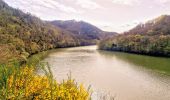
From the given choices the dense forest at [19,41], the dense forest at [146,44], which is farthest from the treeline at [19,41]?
the dense forest at [146,44]

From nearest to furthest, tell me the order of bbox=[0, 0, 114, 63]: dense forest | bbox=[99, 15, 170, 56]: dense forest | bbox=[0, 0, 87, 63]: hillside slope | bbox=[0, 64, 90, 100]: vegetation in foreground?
bbox=[0, 64, 90, 100]: vegetation in foreground < bbox=[0, 0, 114, 63]: dense forest < bbox=[0, 0, 87, 63]: hillside slope < bbox=[99, 15, 170, 56]: dense forest

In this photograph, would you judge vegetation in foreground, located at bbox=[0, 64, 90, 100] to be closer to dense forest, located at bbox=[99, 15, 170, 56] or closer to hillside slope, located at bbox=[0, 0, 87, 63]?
hillside slope, located at bbox=[0, 0, 87, 63]

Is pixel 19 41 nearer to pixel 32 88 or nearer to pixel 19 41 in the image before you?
pixel 19 41

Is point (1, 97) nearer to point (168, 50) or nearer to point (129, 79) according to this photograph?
point (129, 79)

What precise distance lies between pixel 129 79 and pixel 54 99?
135 ft

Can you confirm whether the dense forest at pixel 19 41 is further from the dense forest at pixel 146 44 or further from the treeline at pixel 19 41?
the dense forest at pixel 146 44

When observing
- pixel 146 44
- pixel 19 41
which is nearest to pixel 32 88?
pixel 19 41

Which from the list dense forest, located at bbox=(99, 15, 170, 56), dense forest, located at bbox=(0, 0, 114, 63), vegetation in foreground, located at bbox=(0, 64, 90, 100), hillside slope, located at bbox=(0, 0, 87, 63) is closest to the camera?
vegetation in foreground, located at bbox=(0, 64, 90, 100)

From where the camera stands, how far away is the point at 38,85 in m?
12.9

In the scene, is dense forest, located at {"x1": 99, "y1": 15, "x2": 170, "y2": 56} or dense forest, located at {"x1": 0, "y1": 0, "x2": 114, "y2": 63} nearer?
dense forest, located at {"x1": 0, "y1": 0, "x2": 114, "y2": 63}

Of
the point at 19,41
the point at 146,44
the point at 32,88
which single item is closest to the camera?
the point at 32,88

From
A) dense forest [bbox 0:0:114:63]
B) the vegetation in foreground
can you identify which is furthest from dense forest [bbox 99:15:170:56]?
the vegetation in foreground

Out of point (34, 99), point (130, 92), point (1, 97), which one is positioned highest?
point (1, 97)

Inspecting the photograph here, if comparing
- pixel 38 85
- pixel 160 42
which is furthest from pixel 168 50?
pixel 38 85
